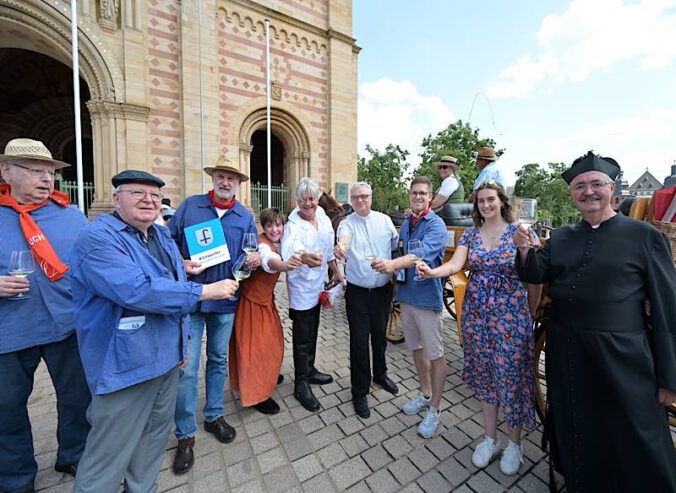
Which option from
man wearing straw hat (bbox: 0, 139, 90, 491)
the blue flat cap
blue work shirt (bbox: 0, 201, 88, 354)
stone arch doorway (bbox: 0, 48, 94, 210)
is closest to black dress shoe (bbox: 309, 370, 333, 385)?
man wearing straw hat (bbox: 0, 139, 90, 491)

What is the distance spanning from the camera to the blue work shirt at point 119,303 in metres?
1.52

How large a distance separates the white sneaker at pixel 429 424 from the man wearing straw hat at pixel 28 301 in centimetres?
273

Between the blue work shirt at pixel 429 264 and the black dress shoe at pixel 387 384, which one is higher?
the blue work shirt at pixel 429 264

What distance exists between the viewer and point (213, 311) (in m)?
2.54

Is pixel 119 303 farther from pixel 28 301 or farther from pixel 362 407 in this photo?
pixel 362 407

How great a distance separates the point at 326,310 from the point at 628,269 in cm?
512

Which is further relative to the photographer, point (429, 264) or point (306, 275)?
point (306, 275)

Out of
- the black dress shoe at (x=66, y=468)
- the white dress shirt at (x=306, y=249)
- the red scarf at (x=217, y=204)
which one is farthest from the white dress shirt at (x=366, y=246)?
the black dress shoe at (x=66, y=468)

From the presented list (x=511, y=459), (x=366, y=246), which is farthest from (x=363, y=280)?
(x=511, y=459)

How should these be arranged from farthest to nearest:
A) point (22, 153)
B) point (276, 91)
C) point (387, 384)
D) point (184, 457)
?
point (276, 91) → point (387, 384) → point (184, 457) → point (22, 153)

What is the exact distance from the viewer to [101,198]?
9.20 metres

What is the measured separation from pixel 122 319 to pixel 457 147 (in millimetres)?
28076

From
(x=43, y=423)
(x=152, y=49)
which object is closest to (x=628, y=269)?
(x=43, y=423)

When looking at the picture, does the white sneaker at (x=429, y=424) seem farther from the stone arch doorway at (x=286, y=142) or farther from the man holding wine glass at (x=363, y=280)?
the stone arch doorway at (x=286, y=142)
